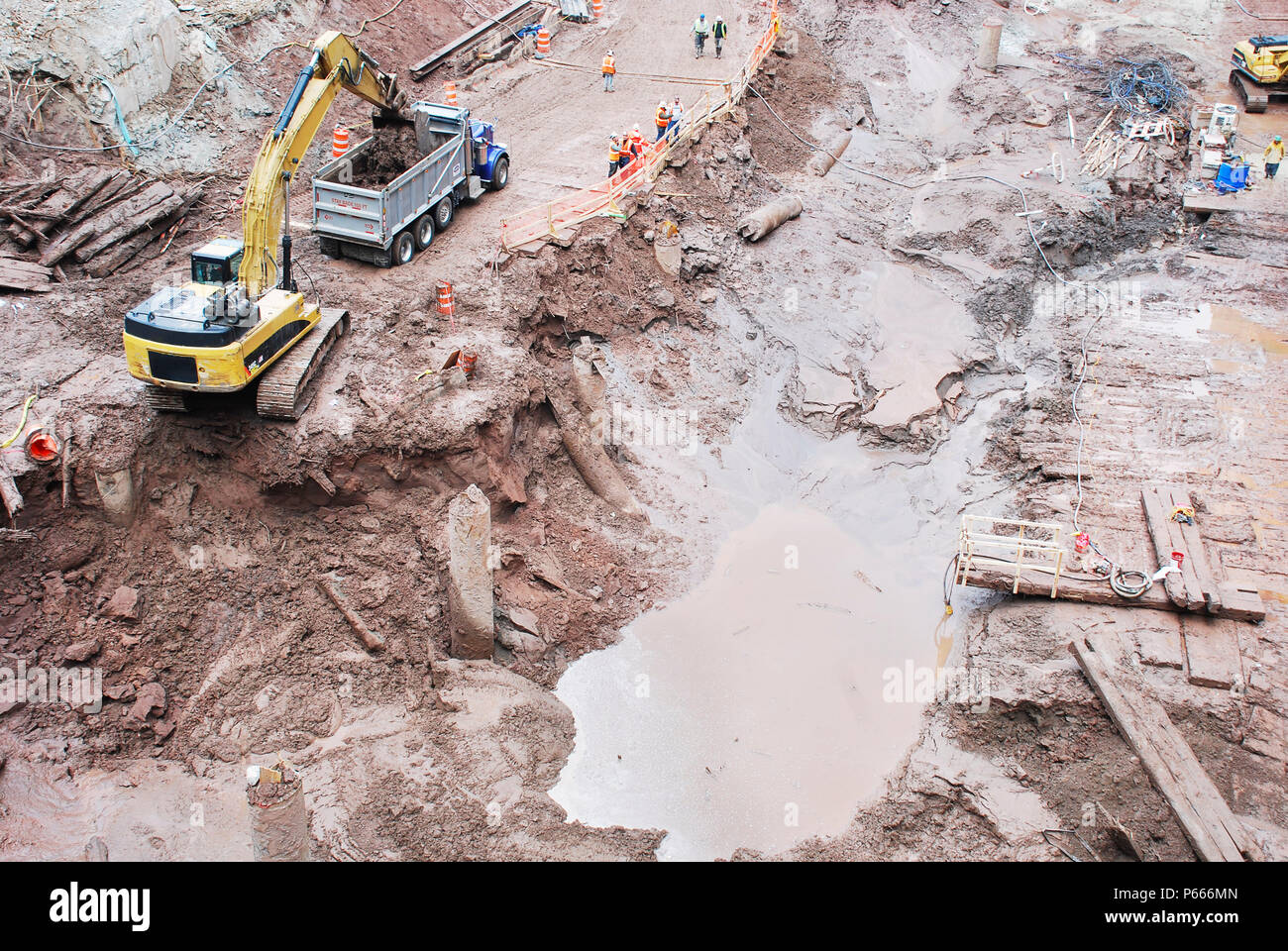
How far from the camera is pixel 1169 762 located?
36.9 ft

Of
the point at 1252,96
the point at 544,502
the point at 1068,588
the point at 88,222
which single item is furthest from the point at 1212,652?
the point at 1252,96

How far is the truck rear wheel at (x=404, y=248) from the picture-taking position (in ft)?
54.0

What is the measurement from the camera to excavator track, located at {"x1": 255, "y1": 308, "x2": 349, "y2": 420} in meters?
12.9

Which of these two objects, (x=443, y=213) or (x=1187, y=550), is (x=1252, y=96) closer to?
(x=1187, y=550)

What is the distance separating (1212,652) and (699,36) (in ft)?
60.2

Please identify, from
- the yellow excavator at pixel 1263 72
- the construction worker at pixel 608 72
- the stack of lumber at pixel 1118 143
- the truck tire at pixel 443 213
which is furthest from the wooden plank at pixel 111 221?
the yellow excavator at pixel 1263 72

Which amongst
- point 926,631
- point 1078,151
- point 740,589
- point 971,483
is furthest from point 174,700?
point 1078,151

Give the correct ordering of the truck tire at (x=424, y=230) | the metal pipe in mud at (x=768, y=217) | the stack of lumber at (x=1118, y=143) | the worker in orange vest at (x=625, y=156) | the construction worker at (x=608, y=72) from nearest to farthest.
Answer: the truck tire at (x=424, y=230) → the worker in orange vest at (x=625, y=156) → the metal pipe in mud at (x=768, y=217) → the construction worker at (x=608, y=72) → the stack of lumber at (x=1118, y=143)

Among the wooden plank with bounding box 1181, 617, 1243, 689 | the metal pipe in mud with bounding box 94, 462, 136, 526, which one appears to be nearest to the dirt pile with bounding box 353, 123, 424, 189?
the metal pipe in mud with bounding box 94, 462, 136, 526

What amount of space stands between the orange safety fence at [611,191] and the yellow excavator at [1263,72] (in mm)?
13330

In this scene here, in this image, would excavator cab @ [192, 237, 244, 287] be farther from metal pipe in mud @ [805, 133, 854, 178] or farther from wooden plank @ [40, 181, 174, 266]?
metal pipe in mud @ [805, 133, 854, 178]

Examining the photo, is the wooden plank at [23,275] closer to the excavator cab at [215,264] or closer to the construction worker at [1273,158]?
the excavator cab at [215,264]

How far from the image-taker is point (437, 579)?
43.3ft

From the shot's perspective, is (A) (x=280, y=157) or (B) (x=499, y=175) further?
(B) (x=499, y=175)
